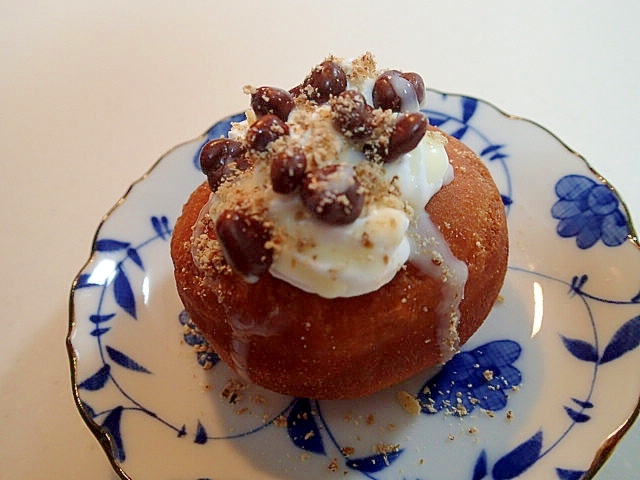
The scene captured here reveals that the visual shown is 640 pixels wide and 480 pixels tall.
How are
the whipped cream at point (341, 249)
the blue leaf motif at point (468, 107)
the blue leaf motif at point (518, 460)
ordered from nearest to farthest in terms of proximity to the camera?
the whipped cream at point (341, 249)
the blue leaf motif at point (518, 460)
the blue leaf motif at point (468, 107)

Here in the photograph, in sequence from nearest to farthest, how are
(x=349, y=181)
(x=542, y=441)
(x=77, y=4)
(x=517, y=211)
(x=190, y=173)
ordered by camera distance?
(x=349, y=181), (x=542, y=441), (x=517, y=211), (x=190, y=173), (x=77, y=4)

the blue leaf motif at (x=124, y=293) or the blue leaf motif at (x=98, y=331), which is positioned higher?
the blue leaf motif at (x=124, y=293)

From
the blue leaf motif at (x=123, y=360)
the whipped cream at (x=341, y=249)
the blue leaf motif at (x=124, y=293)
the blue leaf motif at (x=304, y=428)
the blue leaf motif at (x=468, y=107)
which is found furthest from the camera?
the blue leaf motif at (x=468, y=107)

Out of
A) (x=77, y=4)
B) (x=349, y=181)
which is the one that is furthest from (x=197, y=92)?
(x=349, y=181)

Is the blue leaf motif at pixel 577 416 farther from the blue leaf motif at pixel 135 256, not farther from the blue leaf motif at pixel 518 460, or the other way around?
the blue leaf motif at pixel 135 256

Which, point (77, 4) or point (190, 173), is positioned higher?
point (77, 4)

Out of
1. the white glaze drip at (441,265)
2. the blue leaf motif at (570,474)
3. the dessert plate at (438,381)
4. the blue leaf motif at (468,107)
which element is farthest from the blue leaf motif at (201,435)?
the blue leaf motif at (468,107)

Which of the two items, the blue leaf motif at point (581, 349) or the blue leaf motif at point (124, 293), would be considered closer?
the blue leaf motif at point (581, 349)

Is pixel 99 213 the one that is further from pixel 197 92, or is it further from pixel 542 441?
pixel 542 441
